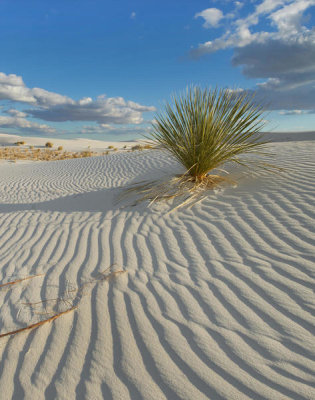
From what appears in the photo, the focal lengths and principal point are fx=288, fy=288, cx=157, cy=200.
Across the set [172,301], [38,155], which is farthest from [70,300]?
[38,155]

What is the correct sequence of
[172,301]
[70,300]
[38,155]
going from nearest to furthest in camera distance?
[172,301] → [70,300] → [38,155]

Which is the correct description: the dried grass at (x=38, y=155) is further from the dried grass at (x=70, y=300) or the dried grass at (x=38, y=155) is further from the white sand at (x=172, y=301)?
the dried grass at (x=70, y=300)

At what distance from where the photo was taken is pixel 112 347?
7.23 ft

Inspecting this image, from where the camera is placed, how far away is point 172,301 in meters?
2.63

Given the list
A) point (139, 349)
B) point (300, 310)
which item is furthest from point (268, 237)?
point (139, 349)

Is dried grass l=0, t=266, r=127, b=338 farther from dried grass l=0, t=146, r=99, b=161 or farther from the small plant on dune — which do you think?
dried grass l=0, t=146, r=99, b=161

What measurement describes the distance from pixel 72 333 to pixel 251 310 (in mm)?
1513

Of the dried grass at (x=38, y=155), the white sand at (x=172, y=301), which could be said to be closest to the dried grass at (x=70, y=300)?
the white sand at (x=172, y=301)

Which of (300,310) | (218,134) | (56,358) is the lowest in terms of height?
(56,358)

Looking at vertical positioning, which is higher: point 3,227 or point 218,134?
point 218,134

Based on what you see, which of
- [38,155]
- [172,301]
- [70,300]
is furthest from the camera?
[38,155]

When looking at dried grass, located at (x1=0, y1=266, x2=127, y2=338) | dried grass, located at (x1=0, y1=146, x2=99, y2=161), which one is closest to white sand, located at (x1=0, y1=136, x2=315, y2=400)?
dried grass, located at (x1=0, y1=266, x2=127, y2=338)

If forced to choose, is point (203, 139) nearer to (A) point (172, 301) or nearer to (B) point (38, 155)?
(A) point (172, 301)

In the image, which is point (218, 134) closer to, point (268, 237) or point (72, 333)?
point (268, 237)
